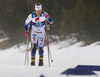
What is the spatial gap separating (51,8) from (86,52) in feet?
25.1

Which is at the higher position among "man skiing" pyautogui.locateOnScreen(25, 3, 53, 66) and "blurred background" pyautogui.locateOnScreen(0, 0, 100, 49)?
"blurred background" pyautogui.locateOnScreen(0, 0, 100, 49)

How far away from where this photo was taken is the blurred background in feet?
45.8

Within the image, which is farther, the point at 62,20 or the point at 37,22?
the point at 62,20

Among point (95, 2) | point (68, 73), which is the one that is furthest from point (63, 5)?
point (68, 73)

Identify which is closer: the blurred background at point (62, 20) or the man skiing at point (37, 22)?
the man skiing at point (37, 22)

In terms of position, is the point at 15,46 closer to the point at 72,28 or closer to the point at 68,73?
the point at 72,28

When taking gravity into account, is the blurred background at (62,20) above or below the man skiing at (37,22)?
above

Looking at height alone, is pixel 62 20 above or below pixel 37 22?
above

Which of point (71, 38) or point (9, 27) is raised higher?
point (9, 27)

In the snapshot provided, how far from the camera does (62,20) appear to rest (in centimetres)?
1788

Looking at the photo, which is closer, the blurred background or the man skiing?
the man skiing

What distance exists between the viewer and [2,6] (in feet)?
70.9

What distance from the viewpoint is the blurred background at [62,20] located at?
14.0 meters

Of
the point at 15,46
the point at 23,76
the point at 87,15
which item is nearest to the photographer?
the point at 23,76
